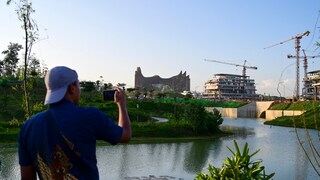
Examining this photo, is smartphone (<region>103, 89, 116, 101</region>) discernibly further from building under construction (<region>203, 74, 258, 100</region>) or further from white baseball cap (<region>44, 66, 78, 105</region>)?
building under construction (<region>203, 74, 258, 100</region>)

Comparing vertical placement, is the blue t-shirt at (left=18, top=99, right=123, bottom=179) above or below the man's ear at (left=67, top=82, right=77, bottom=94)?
below

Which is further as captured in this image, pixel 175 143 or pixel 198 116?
pixel 198 116

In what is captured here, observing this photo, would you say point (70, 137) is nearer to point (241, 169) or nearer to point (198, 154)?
point (241, 169)

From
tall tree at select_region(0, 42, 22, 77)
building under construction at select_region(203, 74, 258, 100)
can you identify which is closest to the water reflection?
tall tree at select_region(0, 42, 22, 77)

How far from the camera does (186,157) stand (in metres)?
20.5

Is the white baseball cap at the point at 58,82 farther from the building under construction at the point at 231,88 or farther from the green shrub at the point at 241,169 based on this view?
the building under construction at the point at 231,88

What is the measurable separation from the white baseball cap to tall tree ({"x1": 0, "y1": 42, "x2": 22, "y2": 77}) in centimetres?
5533

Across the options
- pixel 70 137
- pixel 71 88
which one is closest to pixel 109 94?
pixel 71 88

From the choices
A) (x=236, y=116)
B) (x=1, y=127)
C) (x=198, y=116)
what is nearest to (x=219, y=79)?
(x=236, y=116)

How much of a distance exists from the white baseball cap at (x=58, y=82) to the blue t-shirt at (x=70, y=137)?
0.16ft

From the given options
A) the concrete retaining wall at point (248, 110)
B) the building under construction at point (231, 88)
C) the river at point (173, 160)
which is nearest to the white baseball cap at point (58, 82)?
the river at point (173, 160)

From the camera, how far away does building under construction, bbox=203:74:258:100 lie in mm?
123625

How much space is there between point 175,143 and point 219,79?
3950 inches

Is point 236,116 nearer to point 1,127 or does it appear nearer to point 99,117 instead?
point 1,127
